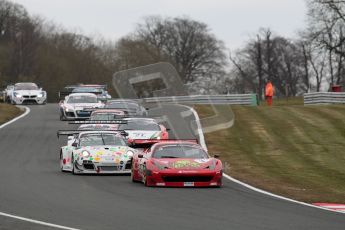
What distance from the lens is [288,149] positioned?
30.2m

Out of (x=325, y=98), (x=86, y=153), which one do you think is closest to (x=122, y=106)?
(x=325, y=98)

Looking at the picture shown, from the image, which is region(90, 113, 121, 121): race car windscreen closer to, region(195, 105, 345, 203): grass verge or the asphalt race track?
region(195, 105, 345, 203): grass verge

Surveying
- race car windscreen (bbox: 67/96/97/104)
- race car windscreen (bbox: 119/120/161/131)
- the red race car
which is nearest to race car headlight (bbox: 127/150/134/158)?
the red race car

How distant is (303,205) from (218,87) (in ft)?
363

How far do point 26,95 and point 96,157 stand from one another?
3371cm

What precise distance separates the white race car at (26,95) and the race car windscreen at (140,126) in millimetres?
26190

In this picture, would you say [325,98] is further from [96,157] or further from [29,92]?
[96,157]

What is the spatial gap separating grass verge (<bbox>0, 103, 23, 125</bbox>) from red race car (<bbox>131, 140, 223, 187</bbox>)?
22.0 meters

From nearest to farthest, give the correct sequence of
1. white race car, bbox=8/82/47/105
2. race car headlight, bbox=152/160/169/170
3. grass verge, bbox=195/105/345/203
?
race car headlight, bbox=152/160/169/170 < grass verge, bbox=195/105/345/203 < white race car, bbox=8/82/47/105

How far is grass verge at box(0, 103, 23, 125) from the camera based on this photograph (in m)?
42.9

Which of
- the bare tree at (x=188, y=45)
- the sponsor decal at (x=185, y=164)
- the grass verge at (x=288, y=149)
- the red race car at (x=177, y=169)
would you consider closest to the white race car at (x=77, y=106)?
the grass verge at (x=288, y=149)

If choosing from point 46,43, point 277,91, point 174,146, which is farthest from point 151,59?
point 174,146

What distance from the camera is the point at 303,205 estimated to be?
1565cm

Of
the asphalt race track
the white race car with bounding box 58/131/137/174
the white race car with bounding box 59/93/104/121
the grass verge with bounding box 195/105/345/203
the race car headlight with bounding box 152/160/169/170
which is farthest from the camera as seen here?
the white race car with bounding box 59/93/104/121
